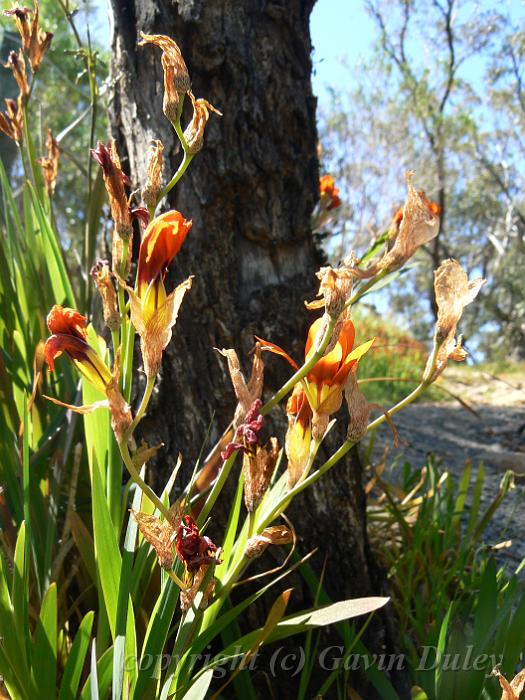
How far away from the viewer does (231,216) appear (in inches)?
50.9

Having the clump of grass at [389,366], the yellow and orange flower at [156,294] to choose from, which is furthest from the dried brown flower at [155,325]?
the clump of grass at [389,366]

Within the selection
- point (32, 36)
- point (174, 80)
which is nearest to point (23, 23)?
point (32, 36)

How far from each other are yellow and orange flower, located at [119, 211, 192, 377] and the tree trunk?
0.60m

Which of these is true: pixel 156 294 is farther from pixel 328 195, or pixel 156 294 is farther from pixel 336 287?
pixel 328 195

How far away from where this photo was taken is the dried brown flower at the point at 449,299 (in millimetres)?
662

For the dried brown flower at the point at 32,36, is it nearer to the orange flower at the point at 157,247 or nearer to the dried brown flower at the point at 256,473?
the orange flower at the point at 157,247

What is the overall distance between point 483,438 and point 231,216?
10.8ft

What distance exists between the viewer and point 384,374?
6141 millimetres

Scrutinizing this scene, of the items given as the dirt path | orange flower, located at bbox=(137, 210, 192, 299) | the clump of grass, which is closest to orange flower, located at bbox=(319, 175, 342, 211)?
the dirt path

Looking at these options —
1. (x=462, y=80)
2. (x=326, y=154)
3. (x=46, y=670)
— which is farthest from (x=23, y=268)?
(x=462, y=80)

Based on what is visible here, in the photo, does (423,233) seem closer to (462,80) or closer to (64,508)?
(64,508)

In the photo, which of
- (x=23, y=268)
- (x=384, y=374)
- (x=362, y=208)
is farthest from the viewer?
(x=362, y=208)

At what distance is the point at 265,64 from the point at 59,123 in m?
11.8

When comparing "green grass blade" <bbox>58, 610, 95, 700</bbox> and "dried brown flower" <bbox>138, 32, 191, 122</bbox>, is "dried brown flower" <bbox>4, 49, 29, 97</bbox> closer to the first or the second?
"dried brown flower" <bbox>138, 32, 191, 122</bbox>
